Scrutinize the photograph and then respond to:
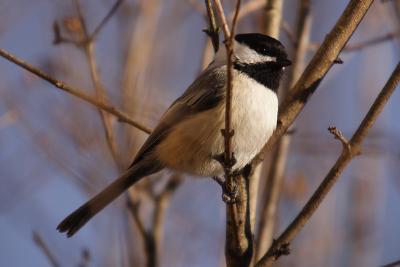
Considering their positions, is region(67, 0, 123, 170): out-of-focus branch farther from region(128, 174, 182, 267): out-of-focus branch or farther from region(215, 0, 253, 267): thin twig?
region(215, 0, 253, 267): thin twig

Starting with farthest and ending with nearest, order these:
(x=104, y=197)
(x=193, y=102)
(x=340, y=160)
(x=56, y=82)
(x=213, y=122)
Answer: (x=104, y=197), (x=193, y=102), (x=213, y=122), (x=56, y=82), (x=340, y=160)

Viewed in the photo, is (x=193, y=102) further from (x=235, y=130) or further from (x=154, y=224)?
(x=154, y=224)

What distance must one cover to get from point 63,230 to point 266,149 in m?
1.22

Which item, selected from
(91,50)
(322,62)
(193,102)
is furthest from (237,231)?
(91,50)

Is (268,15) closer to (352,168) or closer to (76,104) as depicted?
(76,104)

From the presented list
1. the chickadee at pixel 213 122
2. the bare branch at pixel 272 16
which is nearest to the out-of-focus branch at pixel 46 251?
the chickadee at pixel 213 122

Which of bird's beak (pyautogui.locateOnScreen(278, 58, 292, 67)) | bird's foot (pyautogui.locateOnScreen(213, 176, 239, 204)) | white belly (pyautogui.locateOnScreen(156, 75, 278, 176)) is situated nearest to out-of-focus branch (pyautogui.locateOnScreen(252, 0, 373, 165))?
white belly (pyautogui.locateOnScreen(156, 75, 278, 176))

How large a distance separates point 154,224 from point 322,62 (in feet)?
4.80

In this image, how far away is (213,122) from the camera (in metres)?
2.89

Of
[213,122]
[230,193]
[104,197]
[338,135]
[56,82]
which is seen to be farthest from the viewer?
[104,197]

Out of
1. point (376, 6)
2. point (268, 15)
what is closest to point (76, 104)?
point (268, 15)

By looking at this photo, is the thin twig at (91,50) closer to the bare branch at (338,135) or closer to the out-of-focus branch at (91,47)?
the out-of-focus branch at (91,47)

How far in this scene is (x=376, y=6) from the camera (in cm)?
438

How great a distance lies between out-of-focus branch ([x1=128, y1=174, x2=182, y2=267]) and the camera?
128 inches
